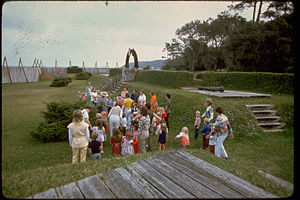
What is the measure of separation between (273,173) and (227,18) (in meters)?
27.9

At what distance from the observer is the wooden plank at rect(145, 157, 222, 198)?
2.34 m

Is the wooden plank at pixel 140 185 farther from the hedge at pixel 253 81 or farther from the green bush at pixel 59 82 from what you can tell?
the green bush at pixel 59 82

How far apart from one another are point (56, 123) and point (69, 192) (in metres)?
5.77

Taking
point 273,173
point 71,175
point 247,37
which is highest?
point 247,37

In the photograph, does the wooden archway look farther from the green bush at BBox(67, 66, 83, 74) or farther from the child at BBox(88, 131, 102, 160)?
the child at BBox(88, 131, 102, 160)

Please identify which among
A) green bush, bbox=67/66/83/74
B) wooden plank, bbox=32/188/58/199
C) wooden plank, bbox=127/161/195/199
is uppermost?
green bush, bbox=67/66/83/74

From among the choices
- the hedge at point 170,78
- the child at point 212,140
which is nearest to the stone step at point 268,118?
the child at point 212,140

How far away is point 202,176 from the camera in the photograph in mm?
2766

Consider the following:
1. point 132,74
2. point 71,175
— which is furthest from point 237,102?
point 132,74

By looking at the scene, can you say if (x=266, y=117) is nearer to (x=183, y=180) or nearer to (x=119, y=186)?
(x=183, y=180)

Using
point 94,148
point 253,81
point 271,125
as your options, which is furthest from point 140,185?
point 253,81

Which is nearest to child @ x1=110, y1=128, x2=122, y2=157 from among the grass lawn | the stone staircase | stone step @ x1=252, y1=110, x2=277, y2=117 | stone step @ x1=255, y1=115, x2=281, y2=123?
the grass lawn

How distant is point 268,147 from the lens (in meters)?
6.53

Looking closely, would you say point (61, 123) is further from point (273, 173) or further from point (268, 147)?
point (268, 147)
